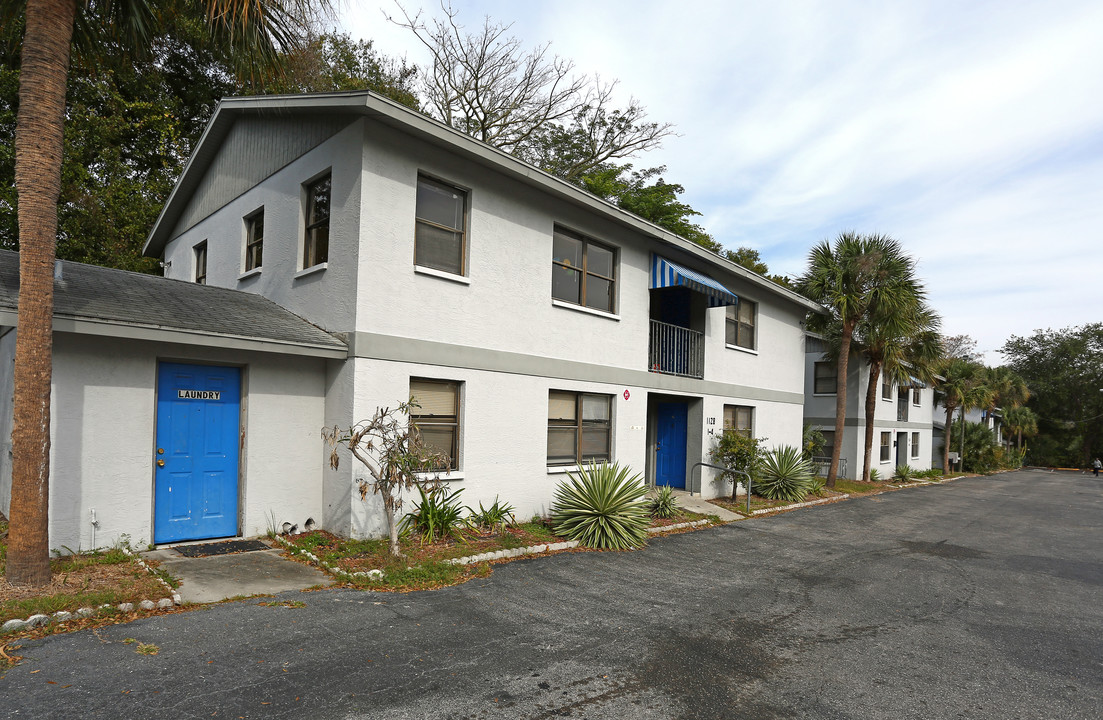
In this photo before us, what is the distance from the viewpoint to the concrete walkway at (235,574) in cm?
663

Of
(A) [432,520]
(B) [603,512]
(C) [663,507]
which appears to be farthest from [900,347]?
(A) [432,520]

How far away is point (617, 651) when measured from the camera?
5.60 metres

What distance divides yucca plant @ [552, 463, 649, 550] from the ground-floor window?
110cm

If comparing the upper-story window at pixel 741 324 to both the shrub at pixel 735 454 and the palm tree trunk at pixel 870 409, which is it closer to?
the shrub at pixel 735 454

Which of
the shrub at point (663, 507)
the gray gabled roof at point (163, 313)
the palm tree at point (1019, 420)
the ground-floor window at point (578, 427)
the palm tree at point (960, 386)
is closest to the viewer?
the gray gabled roof at point (163, 313)

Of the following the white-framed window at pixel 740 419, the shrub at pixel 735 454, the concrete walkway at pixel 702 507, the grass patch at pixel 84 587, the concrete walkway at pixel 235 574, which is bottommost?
the concrete walkway at pixel 702 507

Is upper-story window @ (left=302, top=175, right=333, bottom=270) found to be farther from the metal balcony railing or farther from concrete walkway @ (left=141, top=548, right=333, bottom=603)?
the metal balcony railing

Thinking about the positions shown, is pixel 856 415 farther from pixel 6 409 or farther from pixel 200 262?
pixel 6 409

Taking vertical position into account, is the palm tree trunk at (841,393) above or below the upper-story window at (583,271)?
below

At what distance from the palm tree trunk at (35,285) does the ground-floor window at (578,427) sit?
25.5 feet

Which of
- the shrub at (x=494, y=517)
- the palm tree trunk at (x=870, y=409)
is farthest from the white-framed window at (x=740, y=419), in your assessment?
the shrub at (x=494, y=517)

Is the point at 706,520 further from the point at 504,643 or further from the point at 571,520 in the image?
the point at 504,643

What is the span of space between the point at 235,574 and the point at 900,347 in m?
22.6

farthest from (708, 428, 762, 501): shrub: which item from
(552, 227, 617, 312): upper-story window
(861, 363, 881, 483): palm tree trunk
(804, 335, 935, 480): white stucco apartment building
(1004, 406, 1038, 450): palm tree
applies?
(1004, 406, 1038, 450): palm tree
